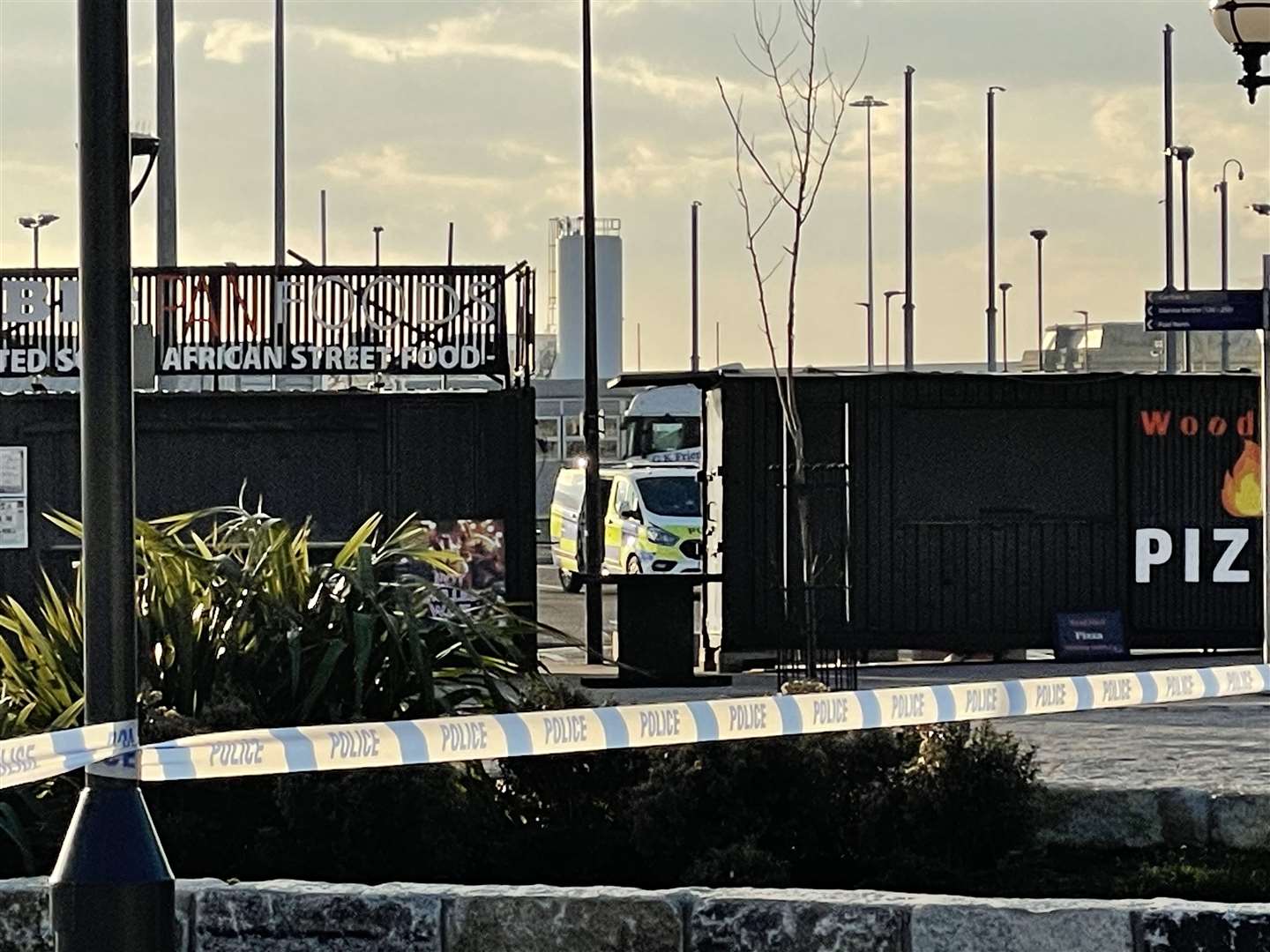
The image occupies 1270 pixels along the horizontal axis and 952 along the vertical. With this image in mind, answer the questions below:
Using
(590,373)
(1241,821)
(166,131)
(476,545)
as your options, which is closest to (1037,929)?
(1241,821)

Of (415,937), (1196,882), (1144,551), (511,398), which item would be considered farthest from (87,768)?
(1144,551)

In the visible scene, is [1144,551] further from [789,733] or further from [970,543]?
[789,733]

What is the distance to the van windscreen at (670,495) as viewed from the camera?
31766 mm

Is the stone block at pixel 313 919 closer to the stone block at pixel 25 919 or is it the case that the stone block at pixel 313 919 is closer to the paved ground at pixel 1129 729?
the stone block at pixel 25 919

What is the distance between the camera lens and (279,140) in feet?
99.3

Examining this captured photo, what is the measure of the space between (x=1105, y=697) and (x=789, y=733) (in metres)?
1.44

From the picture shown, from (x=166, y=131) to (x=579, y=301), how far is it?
69.1m

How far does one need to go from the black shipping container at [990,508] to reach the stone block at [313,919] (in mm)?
11708

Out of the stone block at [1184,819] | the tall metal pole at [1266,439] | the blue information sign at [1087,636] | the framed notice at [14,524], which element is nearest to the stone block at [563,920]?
the stone block at [1184,819]

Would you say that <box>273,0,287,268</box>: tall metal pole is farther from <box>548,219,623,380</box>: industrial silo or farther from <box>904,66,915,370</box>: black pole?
<box>548,219,623,380</box>: industrial silo

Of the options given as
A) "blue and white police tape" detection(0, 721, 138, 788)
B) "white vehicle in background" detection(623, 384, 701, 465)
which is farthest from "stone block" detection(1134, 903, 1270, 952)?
"white vehicle in background" detection(623, 384, 701, 465)

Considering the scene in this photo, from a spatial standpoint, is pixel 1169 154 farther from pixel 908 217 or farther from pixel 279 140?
pixel 279 140

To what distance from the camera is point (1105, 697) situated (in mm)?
8109

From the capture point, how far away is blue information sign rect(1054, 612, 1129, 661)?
61.0 feet
